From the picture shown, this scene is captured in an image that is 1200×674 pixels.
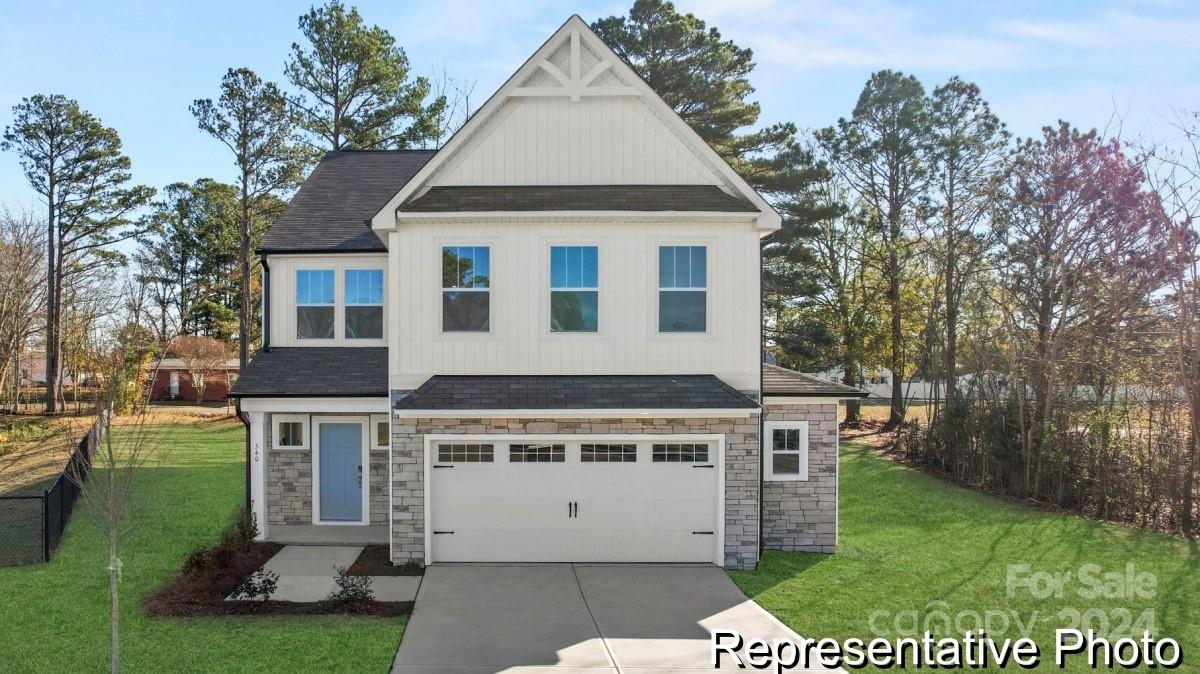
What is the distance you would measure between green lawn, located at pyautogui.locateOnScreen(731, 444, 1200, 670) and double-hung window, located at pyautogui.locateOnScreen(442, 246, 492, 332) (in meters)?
5.38

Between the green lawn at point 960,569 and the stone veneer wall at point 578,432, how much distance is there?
0.70 meters

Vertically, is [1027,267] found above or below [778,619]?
above

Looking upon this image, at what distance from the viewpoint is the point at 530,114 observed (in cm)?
1222

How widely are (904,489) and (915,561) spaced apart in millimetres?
7703

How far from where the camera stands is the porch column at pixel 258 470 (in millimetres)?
13133

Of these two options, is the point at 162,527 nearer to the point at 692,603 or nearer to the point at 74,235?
the point at 692,603

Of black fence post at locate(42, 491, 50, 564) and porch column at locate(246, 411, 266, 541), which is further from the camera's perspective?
porch column at locate(246, 411, 266, 541)

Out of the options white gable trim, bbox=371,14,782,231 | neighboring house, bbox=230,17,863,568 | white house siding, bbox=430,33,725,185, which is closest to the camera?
neighboring house, bbox=230,17,863,568

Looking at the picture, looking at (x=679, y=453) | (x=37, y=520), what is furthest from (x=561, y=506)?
(x=37, y=520)

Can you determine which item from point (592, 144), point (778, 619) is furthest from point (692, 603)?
point (592, 144)

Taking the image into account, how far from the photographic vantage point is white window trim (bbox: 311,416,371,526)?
551 inches

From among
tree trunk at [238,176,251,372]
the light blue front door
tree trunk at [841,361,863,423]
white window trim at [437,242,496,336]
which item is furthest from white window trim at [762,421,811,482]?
tree trunk at [238,176,251,372]

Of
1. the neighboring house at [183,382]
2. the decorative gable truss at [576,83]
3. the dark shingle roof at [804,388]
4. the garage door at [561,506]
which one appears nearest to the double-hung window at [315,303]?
the garage door at [561,506]

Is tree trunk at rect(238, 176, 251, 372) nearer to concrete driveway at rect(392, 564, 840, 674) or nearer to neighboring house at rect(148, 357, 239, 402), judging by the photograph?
neighboring house at rect(148, 357, 239, 402)
